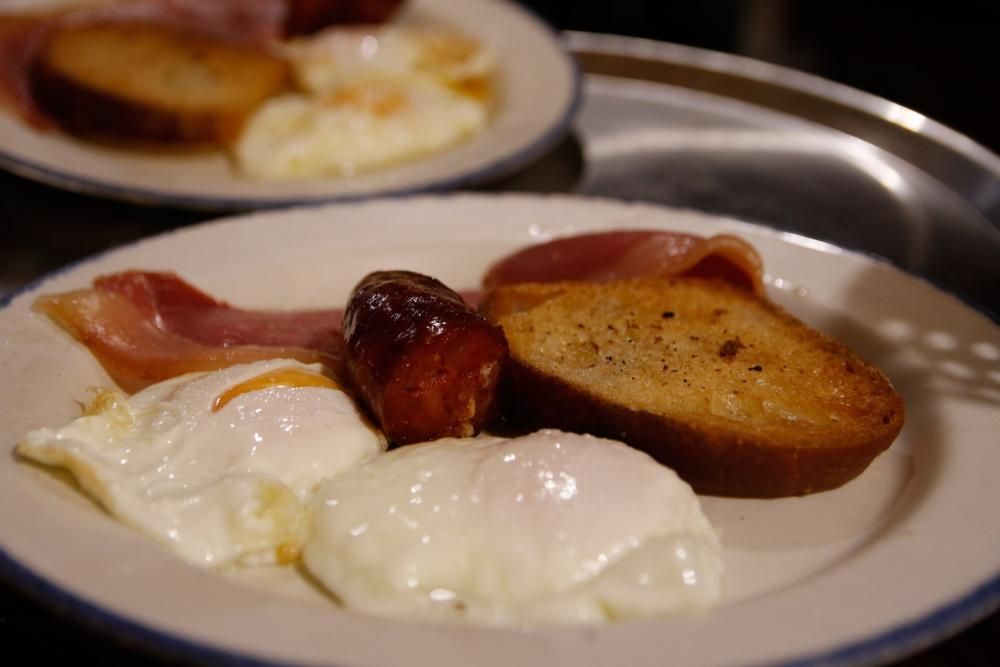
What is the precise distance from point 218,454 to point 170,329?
0.57 metres

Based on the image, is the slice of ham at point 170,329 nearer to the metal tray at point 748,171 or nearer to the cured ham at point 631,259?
the cured ham at point 631,259

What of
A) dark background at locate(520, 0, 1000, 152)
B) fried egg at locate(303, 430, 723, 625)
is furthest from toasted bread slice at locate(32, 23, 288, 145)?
dark background at locate(520, 0, 1000, 152)

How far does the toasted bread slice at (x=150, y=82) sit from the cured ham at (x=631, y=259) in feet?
4.68

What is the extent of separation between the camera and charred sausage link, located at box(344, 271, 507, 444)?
5.84 feet

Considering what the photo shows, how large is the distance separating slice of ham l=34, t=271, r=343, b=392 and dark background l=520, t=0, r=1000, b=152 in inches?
155

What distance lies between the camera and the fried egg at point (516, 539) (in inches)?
57.2

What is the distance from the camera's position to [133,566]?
1472 mm

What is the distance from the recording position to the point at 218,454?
169 cm

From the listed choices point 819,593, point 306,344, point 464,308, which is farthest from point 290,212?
point 819,593

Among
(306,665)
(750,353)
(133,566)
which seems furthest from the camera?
(750,353)

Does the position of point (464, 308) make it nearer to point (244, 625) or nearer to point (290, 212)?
point (244, 625)

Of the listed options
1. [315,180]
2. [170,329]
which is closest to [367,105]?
[315,180]

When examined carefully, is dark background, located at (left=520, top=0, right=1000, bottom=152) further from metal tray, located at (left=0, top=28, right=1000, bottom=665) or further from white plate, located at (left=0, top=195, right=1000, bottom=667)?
white plate, located at (left=0, top=195, right=1000, bottom=667)

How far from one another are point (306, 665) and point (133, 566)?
353 millimetres
